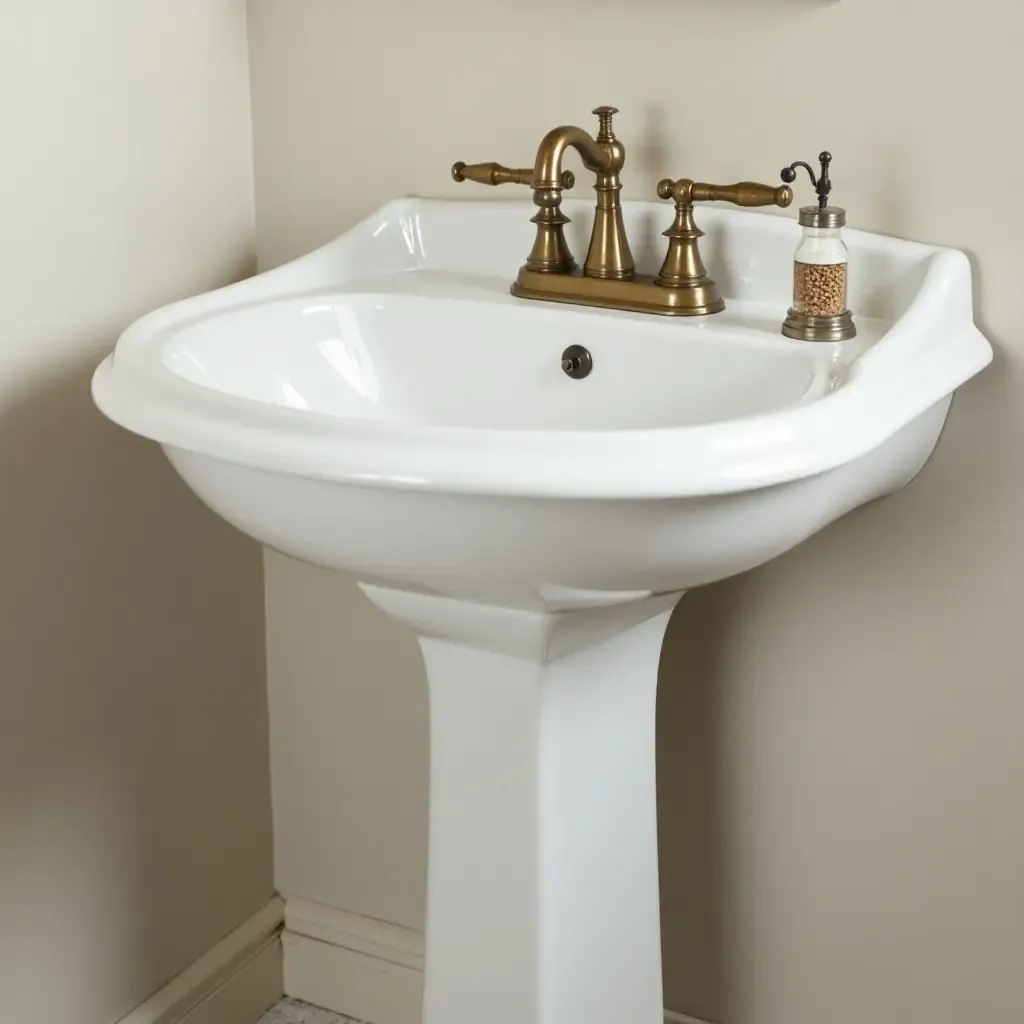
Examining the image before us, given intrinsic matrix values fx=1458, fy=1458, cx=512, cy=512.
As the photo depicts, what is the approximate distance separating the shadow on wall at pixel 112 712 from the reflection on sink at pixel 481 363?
0.71 ft

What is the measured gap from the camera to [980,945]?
131 cm

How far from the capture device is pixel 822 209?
1.11 m

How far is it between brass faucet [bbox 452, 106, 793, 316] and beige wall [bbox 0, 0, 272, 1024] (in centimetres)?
31

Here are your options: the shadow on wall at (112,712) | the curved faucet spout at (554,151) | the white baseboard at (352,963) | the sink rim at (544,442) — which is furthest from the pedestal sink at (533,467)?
the white baseboard at (352,963)

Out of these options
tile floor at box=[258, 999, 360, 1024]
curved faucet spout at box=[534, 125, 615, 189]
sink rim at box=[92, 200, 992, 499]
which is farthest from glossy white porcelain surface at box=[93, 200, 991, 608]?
tile floor at box=[258, 999, 360, 1024]

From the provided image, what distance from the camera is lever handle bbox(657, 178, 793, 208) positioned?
1112 millimetres

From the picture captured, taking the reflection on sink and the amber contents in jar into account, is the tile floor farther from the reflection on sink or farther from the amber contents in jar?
the amber contents in jar

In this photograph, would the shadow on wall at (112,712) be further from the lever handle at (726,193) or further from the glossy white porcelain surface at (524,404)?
the lever handle at (726,193)

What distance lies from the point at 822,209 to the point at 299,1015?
111 centimetres

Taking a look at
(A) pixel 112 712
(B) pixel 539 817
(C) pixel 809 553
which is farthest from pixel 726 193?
(A) pixel 112 712

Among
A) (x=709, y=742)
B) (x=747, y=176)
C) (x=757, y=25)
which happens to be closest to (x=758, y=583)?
(x=709, y=742)

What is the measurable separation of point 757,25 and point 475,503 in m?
0.58

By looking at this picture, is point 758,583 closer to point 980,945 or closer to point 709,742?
point 709,742

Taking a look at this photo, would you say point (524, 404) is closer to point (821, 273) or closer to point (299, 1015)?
point (821, 273)
